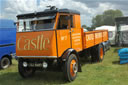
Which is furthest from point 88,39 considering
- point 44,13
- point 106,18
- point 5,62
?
point 106,18

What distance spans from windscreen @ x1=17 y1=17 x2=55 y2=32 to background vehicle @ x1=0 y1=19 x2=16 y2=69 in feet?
11.5

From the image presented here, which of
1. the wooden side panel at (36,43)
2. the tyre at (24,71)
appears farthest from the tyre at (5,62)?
the wooden side panel at (36,43)

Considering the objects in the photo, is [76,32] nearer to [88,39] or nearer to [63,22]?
[63,22]

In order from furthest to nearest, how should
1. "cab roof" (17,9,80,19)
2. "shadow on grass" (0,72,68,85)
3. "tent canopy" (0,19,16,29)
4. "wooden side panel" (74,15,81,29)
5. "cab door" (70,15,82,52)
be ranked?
1. "tent canopy" (0,19,16,29)
2. "wooden side panel" (74,15,81,29)
3. "cab door" (70,15,82,52)
4. "shadow on grass" (0,72,68,85)
5. "cab roof" (17,9,80,19)

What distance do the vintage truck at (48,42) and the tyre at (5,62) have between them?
3186mm

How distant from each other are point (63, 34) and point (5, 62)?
544cm

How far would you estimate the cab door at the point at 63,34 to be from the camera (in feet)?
19.4

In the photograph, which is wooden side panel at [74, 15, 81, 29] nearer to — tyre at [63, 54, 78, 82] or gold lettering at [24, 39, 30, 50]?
tyre at [63, 54, 78, 82]

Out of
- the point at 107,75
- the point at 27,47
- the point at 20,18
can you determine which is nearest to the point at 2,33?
the point at 20,18

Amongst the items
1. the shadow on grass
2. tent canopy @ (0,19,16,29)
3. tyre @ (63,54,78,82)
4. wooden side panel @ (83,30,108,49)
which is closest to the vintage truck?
tyre @ (63,54,78,82)

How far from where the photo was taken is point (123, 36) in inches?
725

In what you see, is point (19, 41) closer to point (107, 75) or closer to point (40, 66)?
point (40, 66)

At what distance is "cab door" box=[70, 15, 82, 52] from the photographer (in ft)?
22.7

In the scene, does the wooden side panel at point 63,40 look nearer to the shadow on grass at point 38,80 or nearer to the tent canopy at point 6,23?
the shadow on grass at point 38,80
